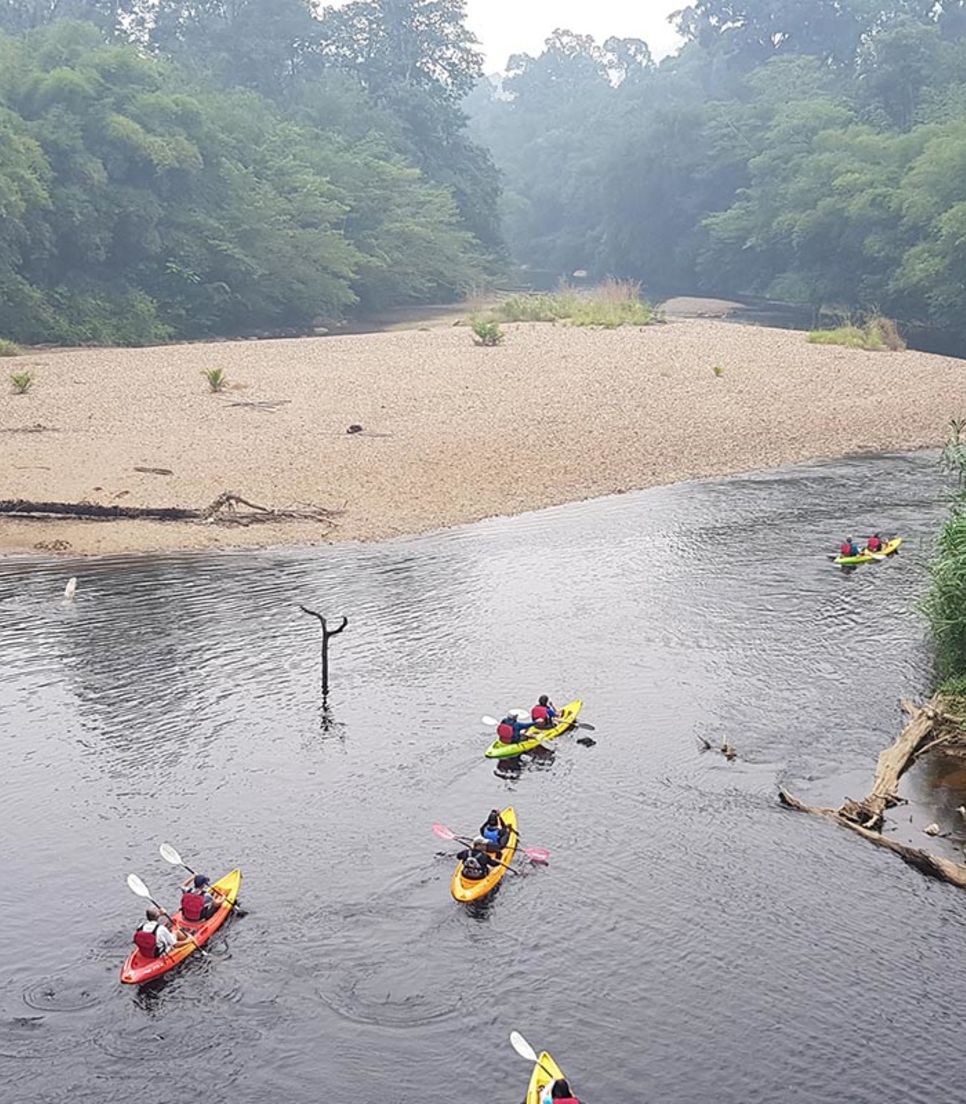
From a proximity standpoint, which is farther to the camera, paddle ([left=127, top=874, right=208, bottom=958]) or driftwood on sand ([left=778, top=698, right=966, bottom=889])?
driftwood on sand ([left=778, top=698, right=966, bottom=889])

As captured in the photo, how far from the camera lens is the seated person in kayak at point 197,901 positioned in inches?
530

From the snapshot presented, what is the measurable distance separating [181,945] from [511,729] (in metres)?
5.65

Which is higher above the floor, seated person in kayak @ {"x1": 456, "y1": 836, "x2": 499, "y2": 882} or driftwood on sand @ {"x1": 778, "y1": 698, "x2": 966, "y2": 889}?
driftwood on sand @ {"x1": 778, "y1": 698, "x2": 966, "y2": 889}

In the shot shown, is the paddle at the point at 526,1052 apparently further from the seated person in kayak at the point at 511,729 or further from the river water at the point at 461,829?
the seated person in kayak at the point at 511,729

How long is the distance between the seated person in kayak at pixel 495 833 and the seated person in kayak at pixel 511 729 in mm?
2322

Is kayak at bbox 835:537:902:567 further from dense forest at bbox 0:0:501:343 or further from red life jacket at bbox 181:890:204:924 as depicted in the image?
dense forest at bbox 0:0:501:343

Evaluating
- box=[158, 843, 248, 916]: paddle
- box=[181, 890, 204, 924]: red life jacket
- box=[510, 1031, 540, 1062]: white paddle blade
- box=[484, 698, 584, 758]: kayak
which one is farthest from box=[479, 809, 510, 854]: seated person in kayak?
box=[510, 1031, 540, 1062]: white paddle blade

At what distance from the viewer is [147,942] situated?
12.9 metres

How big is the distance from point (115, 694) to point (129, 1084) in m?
8.76

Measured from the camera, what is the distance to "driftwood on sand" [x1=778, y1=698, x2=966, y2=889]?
14.5 m

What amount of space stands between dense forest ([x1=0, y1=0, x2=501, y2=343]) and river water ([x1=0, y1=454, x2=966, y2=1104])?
30.7 metres

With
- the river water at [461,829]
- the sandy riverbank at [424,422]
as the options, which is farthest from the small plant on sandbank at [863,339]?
the river water at [461,829]

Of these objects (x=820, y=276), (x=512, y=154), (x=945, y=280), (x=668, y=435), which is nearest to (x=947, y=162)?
(x=945, y=280)

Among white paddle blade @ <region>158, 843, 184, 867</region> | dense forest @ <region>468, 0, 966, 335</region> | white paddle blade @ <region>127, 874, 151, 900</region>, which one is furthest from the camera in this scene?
dense forest @ <region>468, 0, 966, 335</region>
